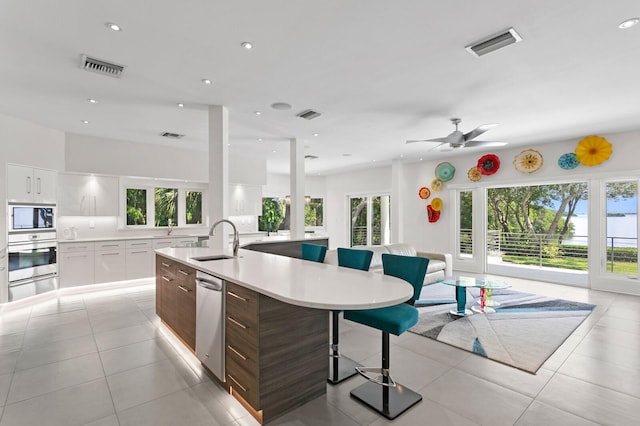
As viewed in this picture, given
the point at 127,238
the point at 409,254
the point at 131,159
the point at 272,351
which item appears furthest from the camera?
the point at 131,159

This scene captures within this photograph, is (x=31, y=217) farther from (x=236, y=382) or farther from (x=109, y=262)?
(x=236, y=382)

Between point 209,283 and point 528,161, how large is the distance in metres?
7.07

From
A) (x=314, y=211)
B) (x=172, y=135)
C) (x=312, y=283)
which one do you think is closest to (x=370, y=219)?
(x=314, y=211)

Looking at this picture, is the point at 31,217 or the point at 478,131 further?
the point at 31,217

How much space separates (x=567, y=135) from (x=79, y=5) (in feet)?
24.4

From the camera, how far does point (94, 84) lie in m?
3.56

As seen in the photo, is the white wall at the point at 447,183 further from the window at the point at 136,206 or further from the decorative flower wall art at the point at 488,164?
the window at the point at 136,206

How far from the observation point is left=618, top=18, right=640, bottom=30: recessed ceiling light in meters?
2.45

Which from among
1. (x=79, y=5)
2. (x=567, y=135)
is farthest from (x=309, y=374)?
(x=567, y=135)

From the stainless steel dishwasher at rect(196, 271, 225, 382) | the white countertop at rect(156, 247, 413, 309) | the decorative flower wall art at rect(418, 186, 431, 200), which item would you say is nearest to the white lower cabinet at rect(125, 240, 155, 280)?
the white countertop at rect(156, 247, 413, 309)

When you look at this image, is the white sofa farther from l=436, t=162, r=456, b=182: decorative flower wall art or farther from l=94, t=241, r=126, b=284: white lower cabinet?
l=94, t=241, r=126, b=284: white lower cabinet

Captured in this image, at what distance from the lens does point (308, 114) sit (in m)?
4.71

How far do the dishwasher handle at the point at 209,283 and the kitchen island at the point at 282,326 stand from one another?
0.21ft

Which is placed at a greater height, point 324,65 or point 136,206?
point 324,65
